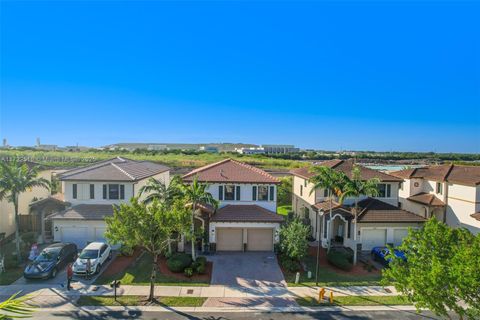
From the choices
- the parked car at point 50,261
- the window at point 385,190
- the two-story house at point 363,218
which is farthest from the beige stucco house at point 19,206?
the window at point 385,190

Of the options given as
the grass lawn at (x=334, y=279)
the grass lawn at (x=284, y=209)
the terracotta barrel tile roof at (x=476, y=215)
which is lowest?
the grass lawn at (x=334, y=279)

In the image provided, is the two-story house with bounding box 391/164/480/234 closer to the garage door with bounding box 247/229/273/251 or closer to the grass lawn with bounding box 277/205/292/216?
the grass lawn with bounding box 277/205/292/216

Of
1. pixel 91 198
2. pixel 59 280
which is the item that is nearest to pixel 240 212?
pixel 91 198

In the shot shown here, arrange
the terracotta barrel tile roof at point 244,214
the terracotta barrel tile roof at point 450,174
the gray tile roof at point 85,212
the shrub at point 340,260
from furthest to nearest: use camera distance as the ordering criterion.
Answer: the terracotta barrel tile roof at point 450,174 → the gray tile roof at point 85,212 → the terracotta barrel tile roof at point 244,214 → the shrub at point 340,260

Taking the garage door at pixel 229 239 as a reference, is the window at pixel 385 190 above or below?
above

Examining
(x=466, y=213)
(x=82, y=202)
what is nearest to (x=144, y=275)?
(x=82, y=202)

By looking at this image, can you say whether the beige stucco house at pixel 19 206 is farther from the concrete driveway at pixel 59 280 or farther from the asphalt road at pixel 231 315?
the asphalt road at pixel 231 315
